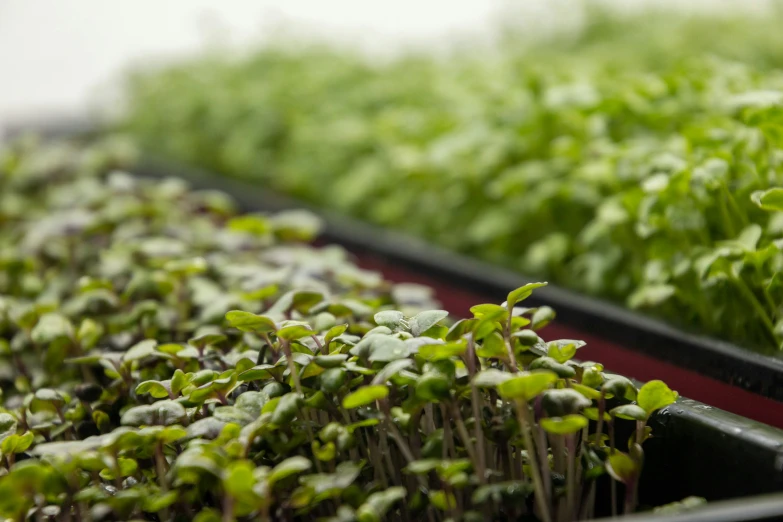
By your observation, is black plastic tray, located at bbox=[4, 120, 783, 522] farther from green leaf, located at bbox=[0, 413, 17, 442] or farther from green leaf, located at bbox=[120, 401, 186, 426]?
green leaf, located at bbox=[0, 413, 17, 442]

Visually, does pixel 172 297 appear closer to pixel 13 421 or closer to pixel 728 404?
pixel 13 421

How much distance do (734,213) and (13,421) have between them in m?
1.10

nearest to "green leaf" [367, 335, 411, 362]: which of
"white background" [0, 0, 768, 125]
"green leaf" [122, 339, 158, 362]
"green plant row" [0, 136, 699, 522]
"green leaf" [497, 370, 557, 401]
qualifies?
"green plant row" [0, 136, 699, 522]

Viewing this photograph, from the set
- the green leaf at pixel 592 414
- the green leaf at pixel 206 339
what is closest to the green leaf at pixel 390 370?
the green leaf at pixel 592 414

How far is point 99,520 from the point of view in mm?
765

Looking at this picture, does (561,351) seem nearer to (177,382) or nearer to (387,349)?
(387,349)

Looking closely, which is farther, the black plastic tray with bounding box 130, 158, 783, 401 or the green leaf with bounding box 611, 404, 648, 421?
the black plastic tray with bounding box 130, 158, 783, 401

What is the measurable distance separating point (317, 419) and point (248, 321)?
5.9 inches

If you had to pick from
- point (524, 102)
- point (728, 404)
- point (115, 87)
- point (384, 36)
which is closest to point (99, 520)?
point (728, 404)

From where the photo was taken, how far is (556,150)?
158 cm

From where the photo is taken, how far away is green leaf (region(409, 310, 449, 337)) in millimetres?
833

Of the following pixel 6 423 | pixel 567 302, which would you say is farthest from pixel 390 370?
pixel 567 302

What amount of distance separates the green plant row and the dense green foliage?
0.38m

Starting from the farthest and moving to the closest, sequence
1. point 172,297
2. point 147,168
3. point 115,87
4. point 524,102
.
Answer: point 115,87
point 147,168
point 524,102
point 172,297
